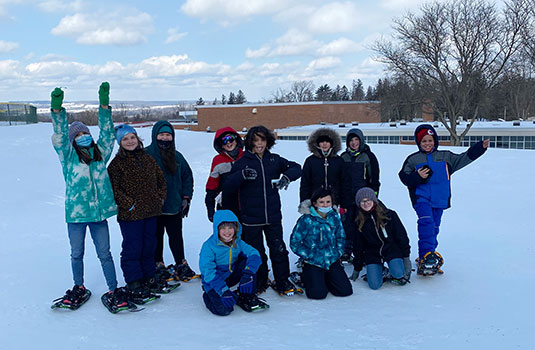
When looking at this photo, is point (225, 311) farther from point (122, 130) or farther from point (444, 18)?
point (444, 18)

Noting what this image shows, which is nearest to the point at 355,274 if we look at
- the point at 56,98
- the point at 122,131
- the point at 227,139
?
the point at 227,139

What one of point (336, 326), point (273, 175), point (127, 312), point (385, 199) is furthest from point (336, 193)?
point (385, 199)

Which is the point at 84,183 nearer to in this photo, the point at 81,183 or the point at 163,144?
the point at 81,183

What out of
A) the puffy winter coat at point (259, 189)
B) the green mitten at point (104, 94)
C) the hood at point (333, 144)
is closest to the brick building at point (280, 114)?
the hood at point (333, 144)

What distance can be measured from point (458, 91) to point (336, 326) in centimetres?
2575

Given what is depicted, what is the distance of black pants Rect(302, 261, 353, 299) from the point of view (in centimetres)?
421

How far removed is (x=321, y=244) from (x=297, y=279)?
1.76 ft

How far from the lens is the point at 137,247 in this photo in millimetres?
4195

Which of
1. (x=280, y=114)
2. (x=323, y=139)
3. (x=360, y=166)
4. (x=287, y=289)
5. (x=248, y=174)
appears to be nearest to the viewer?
(x=248, y=174)

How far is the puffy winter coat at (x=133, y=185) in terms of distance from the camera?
412 cm

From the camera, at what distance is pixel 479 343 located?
10.6 feet

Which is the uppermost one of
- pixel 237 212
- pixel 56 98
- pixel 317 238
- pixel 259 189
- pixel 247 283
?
pixel 56 98

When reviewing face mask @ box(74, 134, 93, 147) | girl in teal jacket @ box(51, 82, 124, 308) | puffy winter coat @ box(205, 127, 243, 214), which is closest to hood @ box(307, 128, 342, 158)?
puffy winter coat @ box(205, 127, 243, 214)

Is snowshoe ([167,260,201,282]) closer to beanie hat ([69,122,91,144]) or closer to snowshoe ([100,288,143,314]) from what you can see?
snowshoe ([100,288,143,314])
